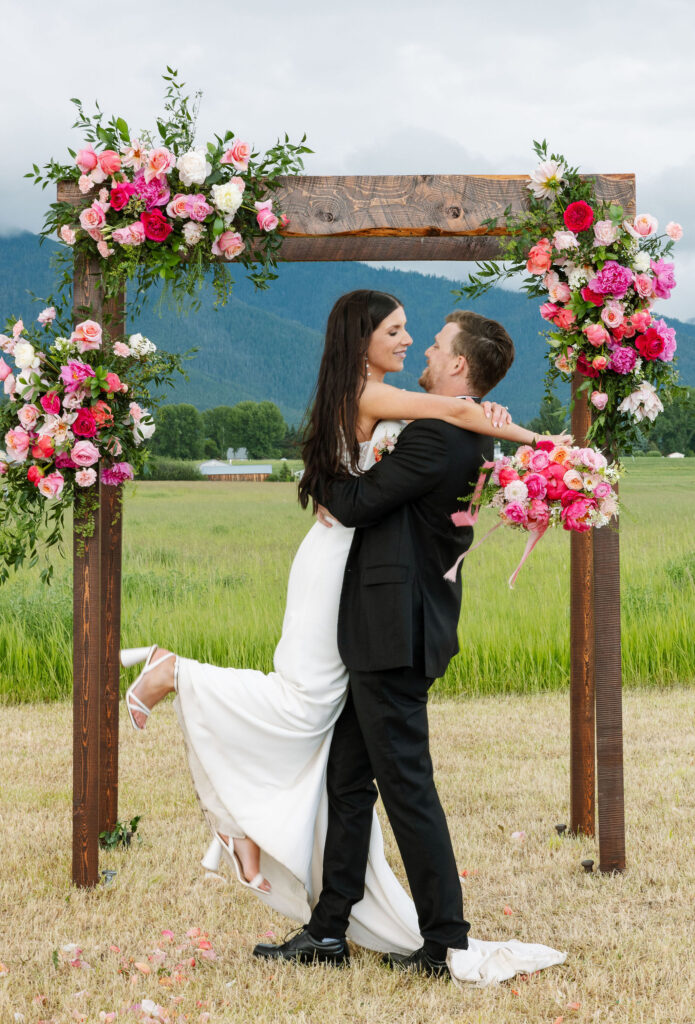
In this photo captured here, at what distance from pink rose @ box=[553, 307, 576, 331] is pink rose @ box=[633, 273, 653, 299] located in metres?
0.28

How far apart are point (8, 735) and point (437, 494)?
5152mm

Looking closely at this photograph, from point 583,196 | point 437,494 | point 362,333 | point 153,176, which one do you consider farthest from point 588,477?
point 153,176

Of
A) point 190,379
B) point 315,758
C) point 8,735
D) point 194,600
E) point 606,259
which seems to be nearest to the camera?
point 315,758

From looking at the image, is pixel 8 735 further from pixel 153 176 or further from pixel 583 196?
pixel 583 196

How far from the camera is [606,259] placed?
4219mm

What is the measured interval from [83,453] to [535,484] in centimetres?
190

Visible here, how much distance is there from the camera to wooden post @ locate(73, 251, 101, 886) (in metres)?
4.45

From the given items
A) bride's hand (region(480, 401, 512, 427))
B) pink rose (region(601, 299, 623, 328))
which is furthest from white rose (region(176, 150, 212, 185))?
pink rose (region(601, 299, 623, 328))

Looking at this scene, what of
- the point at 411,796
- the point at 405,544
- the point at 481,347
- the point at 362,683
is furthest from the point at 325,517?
the point at 411,796

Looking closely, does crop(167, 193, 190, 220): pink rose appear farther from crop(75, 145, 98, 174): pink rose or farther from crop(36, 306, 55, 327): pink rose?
crop(36, 306, 55, 327): pink rose

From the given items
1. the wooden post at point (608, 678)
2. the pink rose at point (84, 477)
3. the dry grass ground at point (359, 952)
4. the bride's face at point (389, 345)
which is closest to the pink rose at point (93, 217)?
the pink rose at point (84, 477)

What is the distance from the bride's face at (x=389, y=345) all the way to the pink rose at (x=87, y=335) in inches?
51.8

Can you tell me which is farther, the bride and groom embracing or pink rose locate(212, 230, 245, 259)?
pink rose locate(212, 230, 245, 259)

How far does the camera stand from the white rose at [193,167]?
4.25 metres
